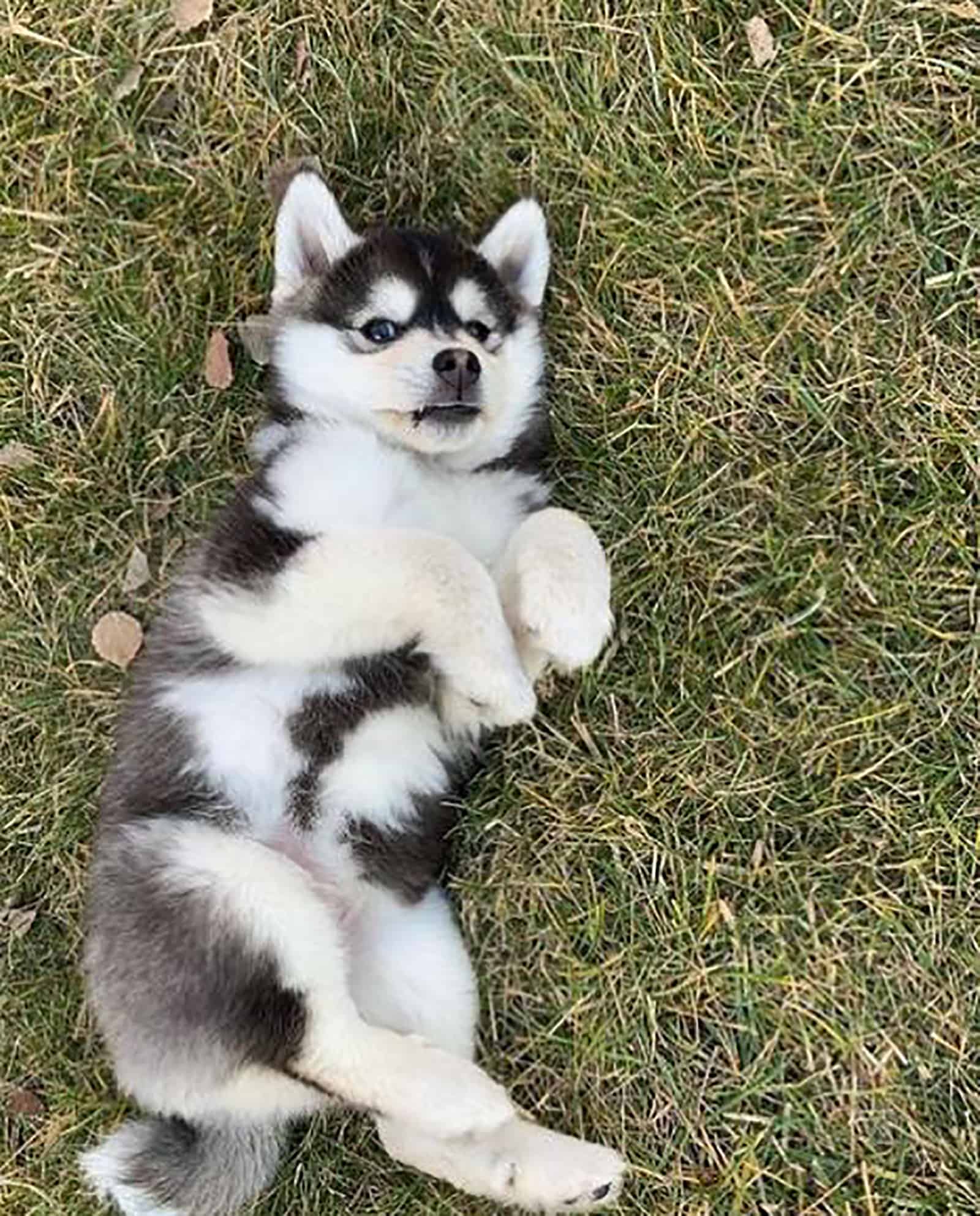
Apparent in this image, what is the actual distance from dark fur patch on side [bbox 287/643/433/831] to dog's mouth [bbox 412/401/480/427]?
24.0 inches

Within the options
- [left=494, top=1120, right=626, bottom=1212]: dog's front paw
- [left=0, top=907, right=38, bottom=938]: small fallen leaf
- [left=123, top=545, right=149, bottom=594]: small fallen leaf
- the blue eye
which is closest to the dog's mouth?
the blue eye

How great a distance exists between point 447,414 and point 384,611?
61 cm

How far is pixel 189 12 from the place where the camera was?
14.8ft

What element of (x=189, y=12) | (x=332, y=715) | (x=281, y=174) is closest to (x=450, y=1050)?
(x=332, y=715)

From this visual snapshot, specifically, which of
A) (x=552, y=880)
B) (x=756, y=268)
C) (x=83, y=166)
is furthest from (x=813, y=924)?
(x=83, y=166)

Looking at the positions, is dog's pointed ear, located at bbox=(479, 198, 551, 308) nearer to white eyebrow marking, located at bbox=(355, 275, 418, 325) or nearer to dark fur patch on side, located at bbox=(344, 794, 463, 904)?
white eyebrow marking, located at bbox=(355, 275, 418, 325)

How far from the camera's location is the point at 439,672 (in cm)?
357

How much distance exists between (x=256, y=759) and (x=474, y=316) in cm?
132

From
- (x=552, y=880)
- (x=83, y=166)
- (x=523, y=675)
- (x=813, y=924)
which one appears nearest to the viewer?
(x=523, y=675)

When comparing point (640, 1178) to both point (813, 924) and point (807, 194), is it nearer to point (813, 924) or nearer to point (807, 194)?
point (813, 924)

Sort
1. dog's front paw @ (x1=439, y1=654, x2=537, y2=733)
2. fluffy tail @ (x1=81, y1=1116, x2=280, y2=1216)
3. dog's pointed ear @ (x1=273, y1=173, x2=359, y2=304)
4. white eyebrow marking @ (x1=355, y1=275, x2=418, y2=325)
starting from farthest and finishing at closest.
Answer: dog's pointed ear @ (x1=273, y1=173, x2=359, y2=304), white eyebrow marking @ (x1=355, y1=275, x2=418, y2=325), fluffy tail @ (x1=81, y1=1116, x2=280, y2=1216), dog's front paw @ (x1=439, y1=654, x2=537, y2=733)

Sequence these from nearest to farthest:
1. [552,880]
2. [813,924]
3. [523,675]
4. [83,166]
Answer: [523,675] → [813,924] → [552,880] → [83,166]

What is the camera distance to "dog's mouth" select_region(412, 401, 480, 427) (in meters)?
3.72

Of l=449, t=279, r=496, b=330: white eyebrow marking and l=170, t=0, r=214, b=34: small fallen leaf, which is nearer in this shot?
l=449, t=279, r=496, b=330: white eyebrow marking
